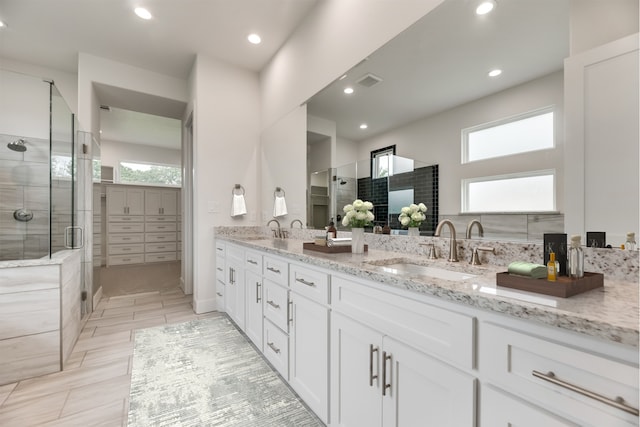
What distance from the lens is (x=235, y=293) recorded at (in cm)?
266

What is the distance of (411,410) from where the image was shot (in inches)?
37.6

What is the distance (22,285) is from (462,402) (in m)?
2.69

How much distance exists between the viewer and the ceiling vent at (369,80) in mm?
1959

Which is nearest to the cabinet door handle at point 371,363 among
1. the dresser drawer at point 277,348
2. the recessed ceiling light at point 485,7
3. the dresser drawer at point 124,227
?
the dresser drawer at point 277,348

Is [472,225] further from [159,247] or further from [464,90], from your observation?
[159,247]

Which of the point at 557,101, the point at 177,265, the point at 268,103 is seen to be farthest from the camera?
the point at 177,265

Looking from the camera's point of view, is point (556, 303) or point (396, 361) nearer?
point (556, 303)

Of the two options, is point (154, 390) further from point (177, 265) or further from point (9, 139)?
point (177, 265)

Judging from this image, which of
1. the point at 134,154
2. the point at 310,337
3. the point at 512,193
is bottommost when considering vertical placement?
the point at 310,337

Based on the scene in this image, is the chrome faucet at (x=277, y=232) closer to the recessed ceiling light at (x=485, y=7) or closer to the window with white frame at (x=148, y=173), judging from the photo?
the recessed ceiling light at (x=485, y=7)

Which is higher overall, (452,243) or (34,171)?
(34,171)

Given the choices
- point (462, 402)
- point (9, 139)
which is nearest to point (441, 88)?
point (462, 402)

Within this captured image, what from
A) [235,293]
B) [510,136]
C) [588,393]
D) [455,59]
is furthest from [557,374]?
[235,293]

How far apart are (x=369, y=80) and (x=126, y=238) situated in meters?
6.73
